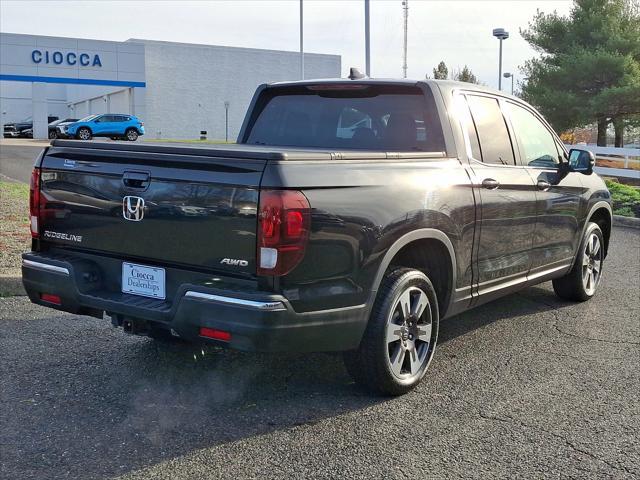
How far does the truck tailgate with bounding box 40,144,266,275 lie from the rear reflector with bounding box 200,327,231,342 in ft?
1.01

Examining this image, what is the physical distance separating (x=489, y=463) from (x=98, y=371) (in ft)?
8.21

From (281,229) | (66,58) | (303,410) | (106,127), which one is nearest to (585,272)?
(303,410)

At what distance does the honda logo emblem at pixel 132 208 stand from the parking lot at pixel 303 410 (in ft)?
3.45

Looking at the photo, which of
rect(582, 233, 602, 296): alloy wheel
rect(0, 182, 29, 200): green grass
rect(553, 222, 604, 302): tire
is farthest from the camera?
rect(0, 182, 29, 200): green grass

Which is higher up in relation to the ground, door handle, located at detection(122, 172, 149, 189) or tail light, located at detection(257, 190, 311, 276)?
door handle, located at detection(122, 172, 149, 189)

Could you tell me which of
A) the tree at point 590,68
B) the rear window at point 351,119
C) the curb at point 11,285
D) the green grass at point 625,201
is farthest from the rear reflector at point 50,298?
the tree at point 590,68

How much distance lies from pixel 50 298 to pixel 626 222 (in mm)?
10982

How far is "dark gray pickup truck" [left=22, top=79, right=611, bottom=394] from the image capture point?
11.5 ft

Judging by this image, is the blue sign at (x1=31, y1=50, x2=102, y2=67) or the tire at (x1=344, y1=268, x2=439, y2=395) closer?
the tire at (x1=344, y1=268, x2=439, y2=395)

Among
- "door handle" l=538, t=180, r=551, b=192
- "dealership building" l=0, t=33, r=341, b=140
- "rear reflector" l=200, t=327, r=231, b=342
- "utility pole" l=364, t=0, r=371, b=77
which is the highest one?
"dealership building" l=0, t=33, r=341, b=140

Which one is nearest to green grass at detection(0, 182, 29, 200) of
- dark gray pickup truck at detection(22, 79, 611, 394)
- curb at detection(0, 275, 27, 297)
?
curb at detection(0, 275, 27, 297)

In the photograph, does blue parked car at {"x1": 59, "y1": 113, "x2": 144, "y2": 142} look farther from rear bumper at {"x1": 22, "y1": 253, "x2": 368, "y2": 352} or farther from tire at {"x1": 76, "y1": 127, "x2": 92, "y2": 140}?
rear bumper at {"x1": 22, "y1": 253, "x2": 368, "y2": 352}

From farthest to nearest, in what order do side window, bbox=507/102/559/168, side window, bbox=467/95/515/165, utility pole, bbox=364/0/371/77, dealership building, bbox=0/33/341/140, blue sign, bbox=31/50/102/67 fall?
dealership building, bbox=0/33/341/140, blue sign, bbox=31/50/102/67, utility pole, bbox=364/0/371/77, side window, bbox=507/102/559/168, side window, bbox=467/95/515/165

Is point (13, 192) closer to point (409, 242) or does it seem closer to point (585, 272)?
point (585, 272)
